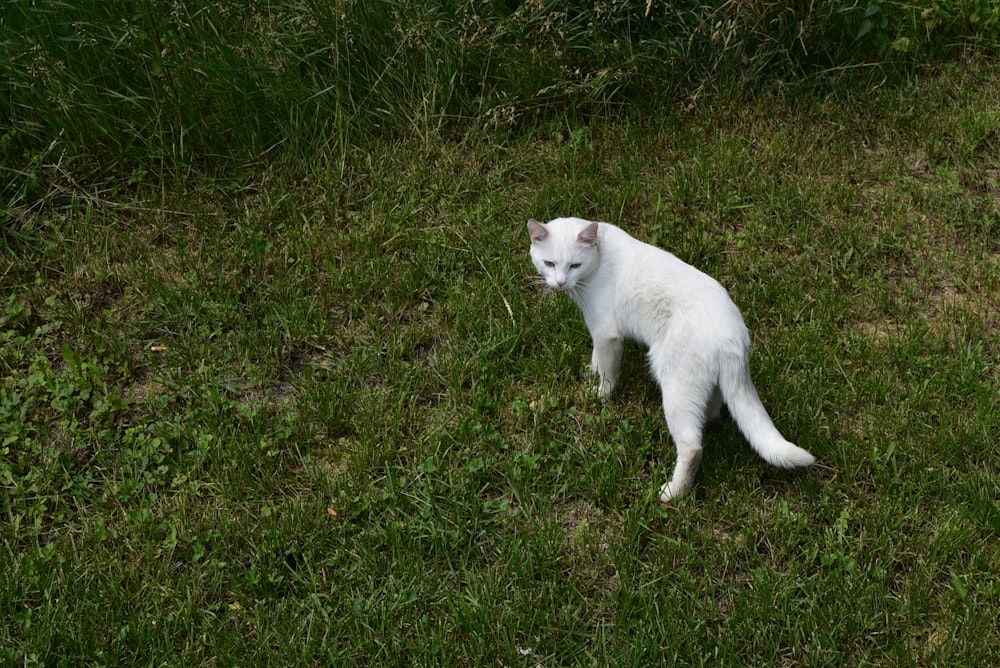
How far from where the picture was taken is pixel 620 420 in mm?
3441

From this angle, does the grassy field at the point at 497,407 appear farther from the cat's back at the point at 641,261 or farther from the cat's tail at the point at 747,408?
the cat's back at the point at 641,261

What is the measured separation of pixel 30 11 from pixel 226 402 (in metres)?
2.27

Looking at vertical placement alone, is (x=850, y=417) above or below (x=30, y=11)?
below

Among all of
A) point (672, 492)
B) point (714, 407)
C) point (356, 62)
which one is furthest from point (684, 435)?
point (356, 62)

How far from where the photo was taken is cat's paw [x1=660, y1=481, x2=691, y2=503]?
3096 mm

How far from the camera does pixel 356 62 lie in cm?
472

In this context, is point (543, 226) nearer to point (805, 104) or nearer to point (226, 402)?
point (226, 402)

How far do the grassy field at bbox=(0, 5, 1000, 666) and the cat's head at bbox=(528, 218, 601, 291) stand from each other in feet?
1.42

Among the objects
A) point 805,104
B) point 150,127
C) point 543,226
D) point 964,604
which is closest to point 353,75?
point 150,127

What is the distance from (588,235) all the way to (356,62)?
2.04m

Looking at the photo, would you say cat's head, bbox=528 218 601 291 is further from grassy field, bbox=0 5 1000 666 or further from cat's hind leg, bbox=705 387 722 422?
cat's hind leg, bbox=705 387 722 422

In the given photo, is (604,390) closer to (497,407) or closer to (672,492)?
(497,407)

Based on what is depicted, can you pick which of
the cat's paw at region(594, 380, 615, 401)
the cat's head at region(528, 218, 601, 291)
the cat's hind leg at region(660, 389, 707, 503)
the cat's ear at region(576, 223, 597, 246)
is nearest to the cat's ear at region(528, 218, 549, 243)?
the cat's head at region(528, 218, 601, 291)

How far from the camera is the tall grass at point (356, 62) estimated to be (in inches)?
174
